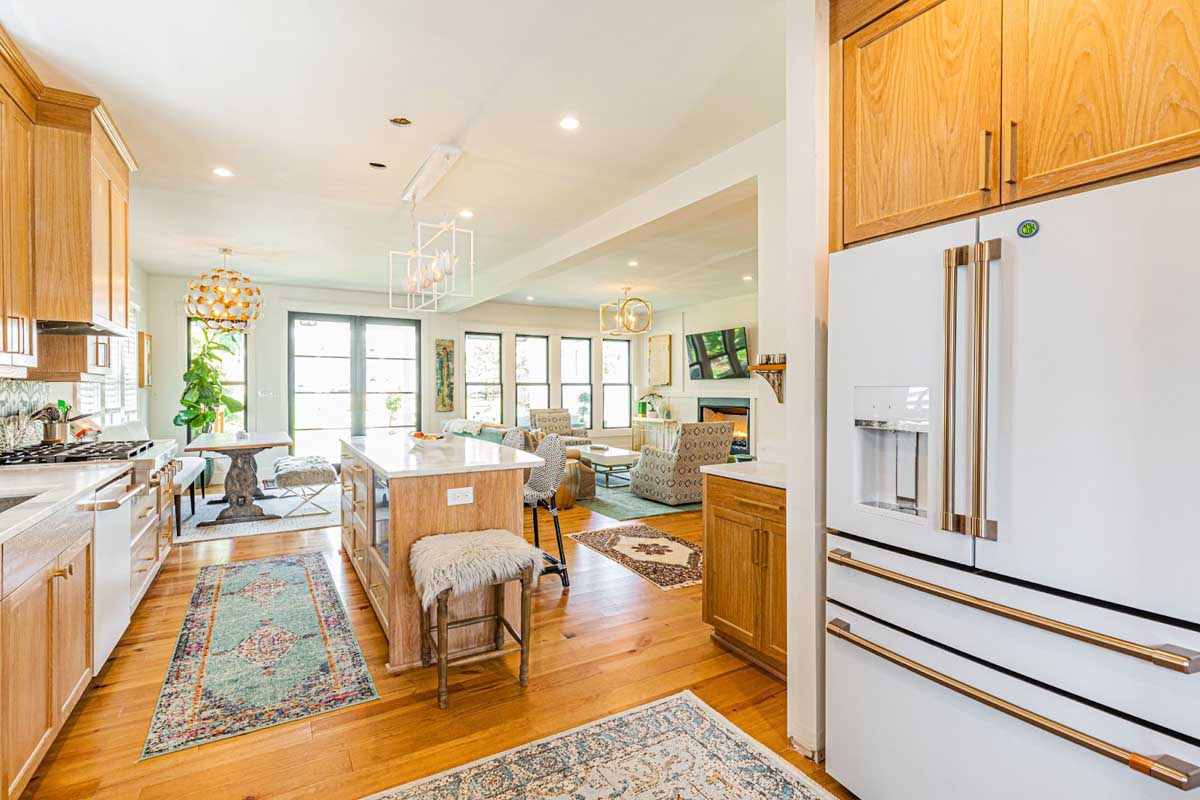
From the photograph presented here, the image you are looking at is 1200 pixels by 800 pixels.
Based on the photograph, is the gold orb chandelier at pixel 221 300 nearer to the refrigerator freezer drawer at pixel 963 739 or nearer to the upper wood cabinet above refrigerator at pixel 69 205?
the upper wood cabinet above refrigerator at pixel 69 205

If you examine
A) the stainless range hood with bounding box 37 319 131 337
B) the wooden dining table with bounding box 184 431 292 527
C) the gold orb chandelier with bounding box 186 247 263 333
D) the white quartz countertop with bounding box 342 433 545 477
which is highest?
the gold orb chandelier with bounding box 186 247 263 333

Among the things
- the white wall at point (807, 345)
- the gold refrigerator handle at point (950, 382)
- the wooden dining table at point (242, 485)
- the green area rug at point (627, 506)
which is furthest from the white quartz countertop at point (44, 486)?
the green area rug at point (627, 506)

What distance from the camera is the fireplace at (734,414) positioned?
883 cm

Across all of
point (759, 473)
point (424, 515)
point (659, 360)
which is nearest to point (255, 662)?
point (424, 515)

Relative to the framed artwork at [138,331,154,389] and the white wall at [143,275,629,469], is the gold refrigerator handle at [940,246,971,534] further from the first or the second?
the white wall at [143,275,629,469]

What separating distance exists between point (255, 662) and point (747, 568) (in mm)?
2422

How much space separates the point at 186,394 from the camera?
6.30m

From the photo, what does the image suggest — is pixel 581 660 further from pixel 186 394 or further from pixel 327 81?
pixel 186 394

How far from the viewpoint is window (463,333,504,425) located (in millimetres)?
9297

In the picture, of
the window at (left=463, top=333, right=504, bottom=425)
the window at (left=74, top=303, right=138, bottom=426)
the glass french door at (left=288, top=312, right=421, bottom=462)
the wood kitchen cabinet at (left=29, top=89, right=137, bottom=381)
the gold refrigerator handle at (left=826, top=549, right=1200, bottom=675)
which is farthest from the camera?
the window at (left=463, top=333, right=504, bottom=425)

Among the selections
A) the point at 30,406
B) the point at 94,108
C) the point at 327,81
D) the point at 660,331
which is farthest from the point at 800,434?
the point at 660,331

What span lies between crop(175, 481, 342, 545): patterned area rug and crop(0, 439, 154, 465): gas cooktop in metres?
1.81

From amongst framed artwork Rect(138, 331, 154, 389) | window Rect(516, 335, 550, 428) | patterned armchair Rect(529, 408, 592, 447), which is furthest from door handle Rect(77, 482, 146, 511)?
window Rect(516, 335, 550, 428)

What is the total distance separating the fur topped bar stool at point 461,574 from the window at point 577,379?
760 centimetres
